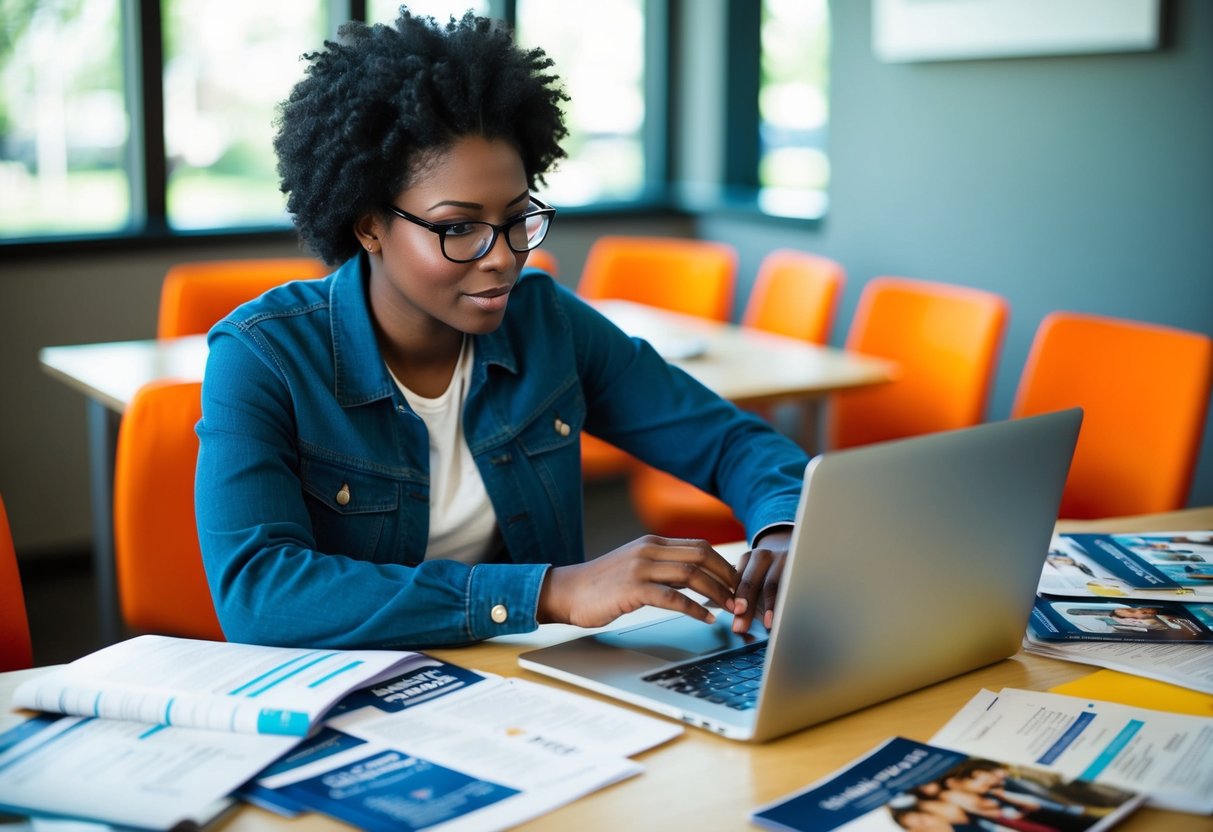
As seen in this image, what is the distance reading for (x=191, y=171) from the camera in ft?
14.6

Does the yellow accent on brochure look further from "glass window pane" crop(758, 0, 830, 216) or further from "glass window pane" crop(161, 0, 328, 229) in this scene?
"glass window pane" crop(758, 0, 830, 216)

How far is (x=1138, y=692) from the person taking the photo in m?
1.33

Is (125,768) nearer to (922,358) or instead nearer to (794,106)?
(922,358)

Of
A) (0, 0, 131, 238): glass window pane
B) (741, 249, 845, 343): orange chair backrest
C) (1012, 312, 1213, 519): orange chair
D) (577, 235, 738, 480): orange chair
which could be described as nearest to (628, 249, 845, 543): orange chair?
(741, 249, 845, 343): orange chair backrest

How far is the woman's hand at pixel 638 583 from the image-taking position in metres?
1.36

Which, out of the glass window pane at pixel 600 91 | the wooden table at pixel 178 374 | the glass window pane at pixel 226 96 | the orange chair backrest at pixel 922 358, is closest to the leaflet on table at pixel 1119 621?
the wooden table at pixel 178 374

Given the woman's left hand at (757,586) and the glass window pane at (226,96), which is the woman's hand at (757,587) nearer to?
the woman's left hand at (757,586)

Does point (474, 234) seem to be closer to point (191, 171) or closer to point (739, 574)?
point (739, 574)

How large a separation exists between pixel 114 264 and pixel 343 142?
9.35ft

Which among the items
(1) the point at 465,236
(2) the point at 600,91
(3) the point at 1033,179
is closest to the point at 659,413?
(1) the point at 465,236

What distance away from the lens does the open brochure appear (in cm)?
105

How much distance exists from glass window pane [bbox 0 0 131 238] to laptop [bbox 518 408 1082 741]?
11.1ft

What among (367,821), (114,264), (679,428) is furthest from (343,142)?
(114,264)

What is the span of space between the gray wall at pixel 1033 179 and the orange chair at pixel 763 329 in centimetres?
59
